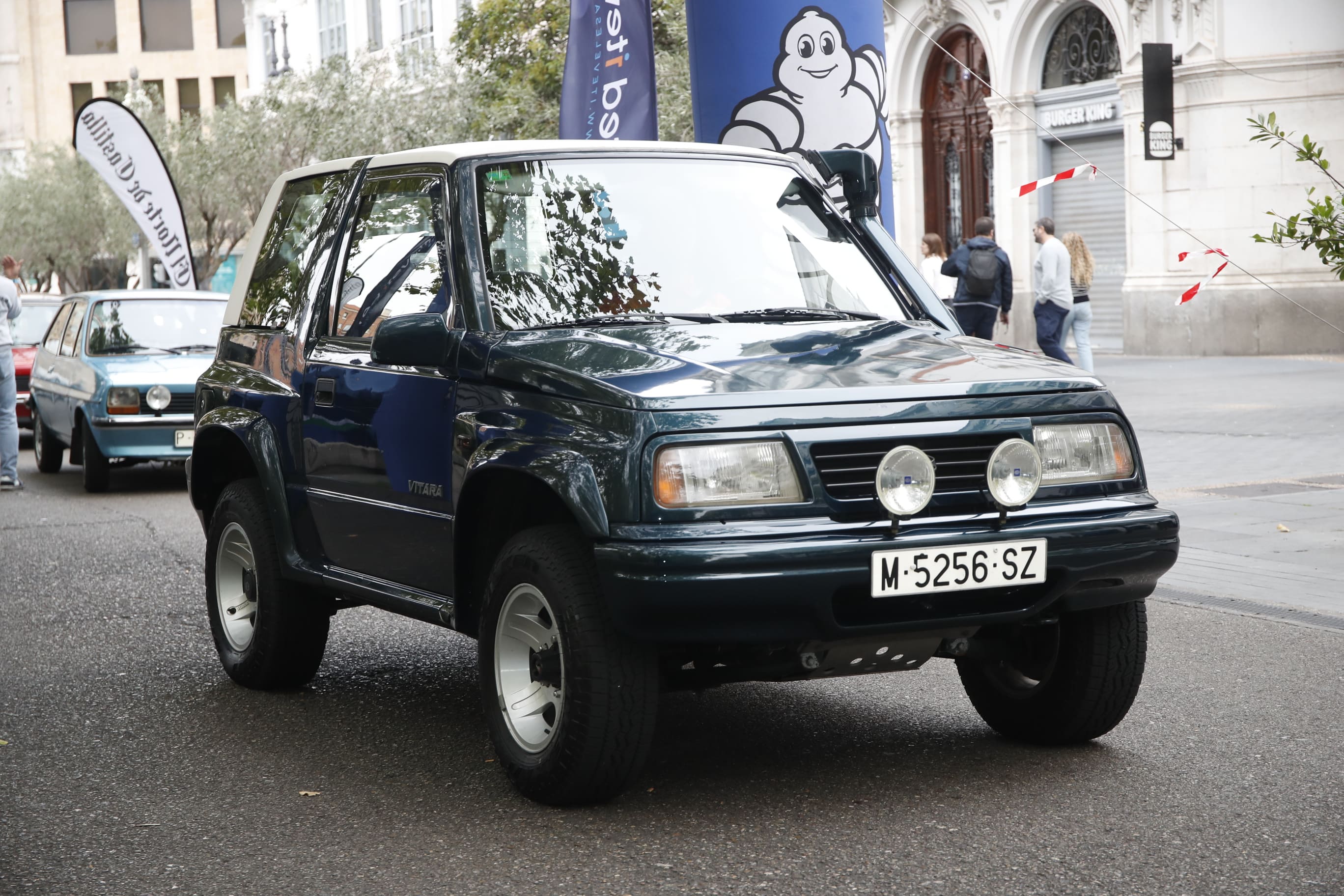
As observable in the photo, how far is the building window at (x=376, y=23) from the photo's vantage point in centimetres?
4528

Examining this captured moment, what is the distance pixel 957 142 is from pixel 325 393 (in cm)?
2545

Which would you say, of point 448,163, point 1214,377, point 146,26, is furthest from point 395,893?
point 146,26

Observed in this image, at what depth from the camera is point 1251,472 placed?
1162 centimetres

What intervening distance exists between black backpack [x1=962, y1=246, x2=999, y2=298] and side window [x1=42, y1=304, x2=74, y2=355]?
8.63m

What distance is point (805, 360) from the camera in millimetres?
4445

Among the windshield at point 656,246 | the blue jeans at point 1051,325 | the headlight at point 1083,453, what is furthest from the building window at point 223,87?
the headlight at point 1083,453

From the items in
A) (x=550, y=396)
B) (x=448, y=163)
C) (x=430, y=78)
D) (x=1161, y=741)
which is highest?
(x=430, y=78)

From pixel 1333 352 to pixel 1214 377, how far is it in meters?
4.27

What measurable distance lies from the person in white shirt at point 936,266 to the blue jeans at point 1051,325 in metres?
0.98

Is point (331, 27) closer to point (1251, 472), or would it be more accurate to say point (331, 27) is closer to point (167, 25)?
point (167, 25)

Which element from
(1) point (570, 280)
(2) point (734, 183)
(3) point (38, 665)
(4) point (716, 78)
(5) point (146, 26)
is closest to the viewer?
(1) point (570, 280)

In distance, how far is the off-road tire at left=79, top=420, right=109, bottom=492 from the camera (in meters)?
13.2

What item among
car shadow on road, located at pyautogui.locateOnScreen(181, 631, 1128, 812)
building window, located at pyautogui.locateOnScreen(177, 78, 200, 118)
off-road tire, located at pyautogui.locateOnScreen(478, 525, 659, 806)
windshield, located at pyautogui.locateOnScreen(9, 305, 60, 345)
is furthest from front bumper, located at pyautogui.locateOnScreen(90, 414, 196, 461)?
building window, located at pyautogui.locateOnScreen(177, 78, 200, 118)

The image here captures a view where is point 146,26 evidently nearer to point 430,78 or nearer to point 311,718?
point 430,78
